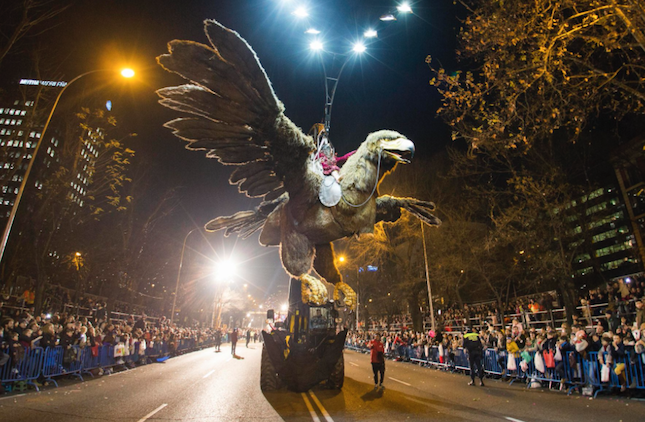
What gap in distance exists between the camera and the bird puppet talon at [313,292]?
15.2ft

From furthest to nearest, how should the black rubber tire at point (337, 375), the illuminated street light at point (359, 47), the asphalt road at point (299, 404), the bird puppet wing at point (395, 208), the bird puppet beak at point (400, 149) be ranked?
the black rubber tire at point (337, 375) → the illuminated street light at point (359, 47) → the bird puppet wing at point (395, 208) → the asphalt road at point (299, 404) → the bird puppet beak at point (400, 149)

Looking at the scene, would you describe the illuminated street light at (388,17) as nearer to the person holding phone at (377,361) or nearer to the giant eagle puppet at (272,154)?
the giant eagle puppet at (272,154)

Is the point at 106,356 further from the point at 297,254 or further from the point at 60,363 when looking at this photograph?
the point at 297,254

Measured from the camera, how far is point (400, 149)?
4914mm

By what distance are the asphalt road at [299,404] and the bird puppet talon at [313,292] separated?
6.43 feet

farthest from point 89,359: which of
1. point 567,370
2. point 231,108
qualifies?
point 567,370

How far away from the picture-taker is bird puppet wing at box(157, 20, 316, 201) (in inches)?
146

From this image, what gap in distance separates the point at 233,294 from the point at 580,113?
257ft

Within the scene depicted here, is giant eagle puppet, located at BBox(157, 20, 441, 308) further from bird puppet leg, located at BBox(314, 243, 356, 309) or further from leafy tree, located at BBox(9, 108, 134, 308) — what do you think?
leafy tree, located at BBox(9, 108, 134, 308)

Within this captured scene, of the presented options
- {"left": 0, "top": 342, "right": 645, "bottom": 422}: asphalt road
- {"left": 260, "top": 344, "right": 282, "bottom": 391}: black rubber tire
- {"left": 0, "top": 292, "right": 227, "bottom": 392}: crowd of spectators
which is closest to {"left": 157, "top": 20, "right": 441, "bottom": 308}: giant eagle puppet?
{"left": 0, "top": 342, "right": 645, "bottom": 422}: asphalt road

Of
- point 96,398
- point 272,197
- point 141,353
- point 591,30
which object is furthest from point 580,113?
point 141,353

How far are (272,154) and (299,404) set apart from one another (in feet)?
15.2

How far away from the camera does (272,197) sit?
6.21 metres

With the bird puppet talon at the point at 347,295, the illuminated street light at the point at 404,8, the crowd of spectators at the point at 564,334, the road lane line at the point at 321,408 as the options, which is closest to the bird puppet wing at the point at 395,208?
the bird puppet talon at the point at 347,295
